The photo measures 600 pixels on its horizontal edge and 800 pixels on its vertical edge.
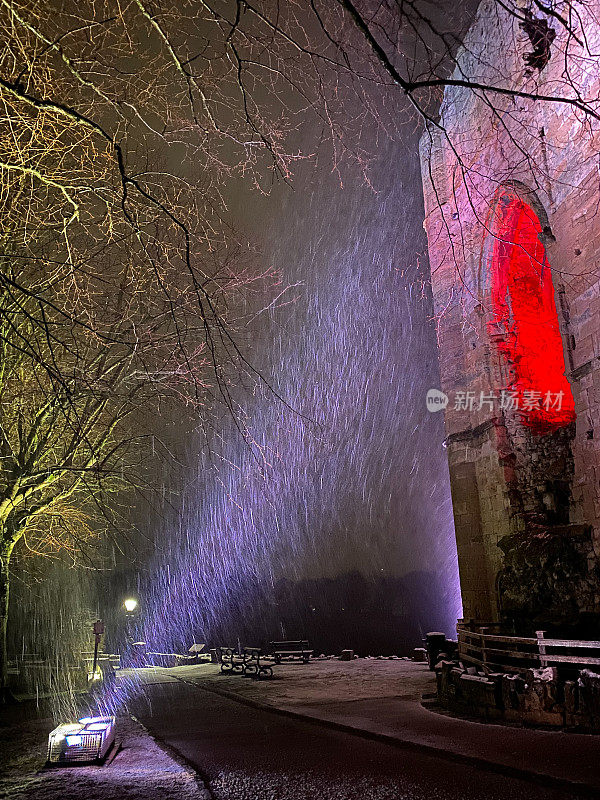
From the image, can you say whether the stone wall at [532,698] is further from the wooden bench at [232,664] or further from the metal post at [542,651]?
the wooden bench at [232,664]

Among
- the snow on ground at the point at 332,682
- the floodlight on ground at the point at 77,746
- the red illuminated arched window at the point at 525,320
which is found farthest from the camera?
the red illuminated arched window at the point at 525,320

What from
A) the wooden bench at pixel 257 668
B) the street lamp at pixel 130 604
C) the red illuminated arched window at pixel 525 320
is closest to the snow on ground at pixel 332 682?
the wooden bench at pixel 257 668

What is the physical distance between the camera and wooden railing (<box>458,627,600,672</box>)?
891 cm

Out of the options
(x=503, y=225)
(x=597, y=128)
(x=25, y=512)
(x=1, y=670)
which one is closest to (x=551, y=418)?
(x=503, y=225)

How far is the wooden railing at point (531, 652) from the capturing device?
891cm

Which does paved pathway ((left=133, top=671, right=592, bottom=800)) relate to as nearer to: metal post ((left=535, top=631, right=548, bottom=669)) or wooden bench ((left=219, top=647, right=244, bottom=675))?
metal post ((left=535, top=631, right=548, bottom=669))

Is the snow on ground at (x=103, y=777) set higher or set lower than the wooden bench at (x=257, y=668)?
higher

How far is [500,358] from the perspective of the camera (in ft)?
53.1

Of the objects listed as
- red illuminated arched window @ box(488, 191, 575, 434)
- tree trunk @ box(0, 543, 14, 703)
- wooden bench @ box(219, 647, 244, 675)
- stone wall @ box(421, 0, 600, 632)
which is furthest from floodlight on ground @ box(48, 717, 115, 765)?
wooden bench @ box(219, 647, 244, 675)

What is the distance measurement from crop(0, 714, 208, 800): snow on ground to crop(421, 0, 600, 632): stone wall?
7.24 meters

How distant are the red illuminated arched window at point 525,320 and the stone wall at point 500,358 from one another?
0.98ft

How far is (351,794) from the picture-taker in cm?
605

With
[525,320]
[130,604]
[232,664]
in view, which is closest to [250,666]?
[232,664]

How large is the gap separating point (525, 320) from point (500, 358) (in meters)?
1.14
